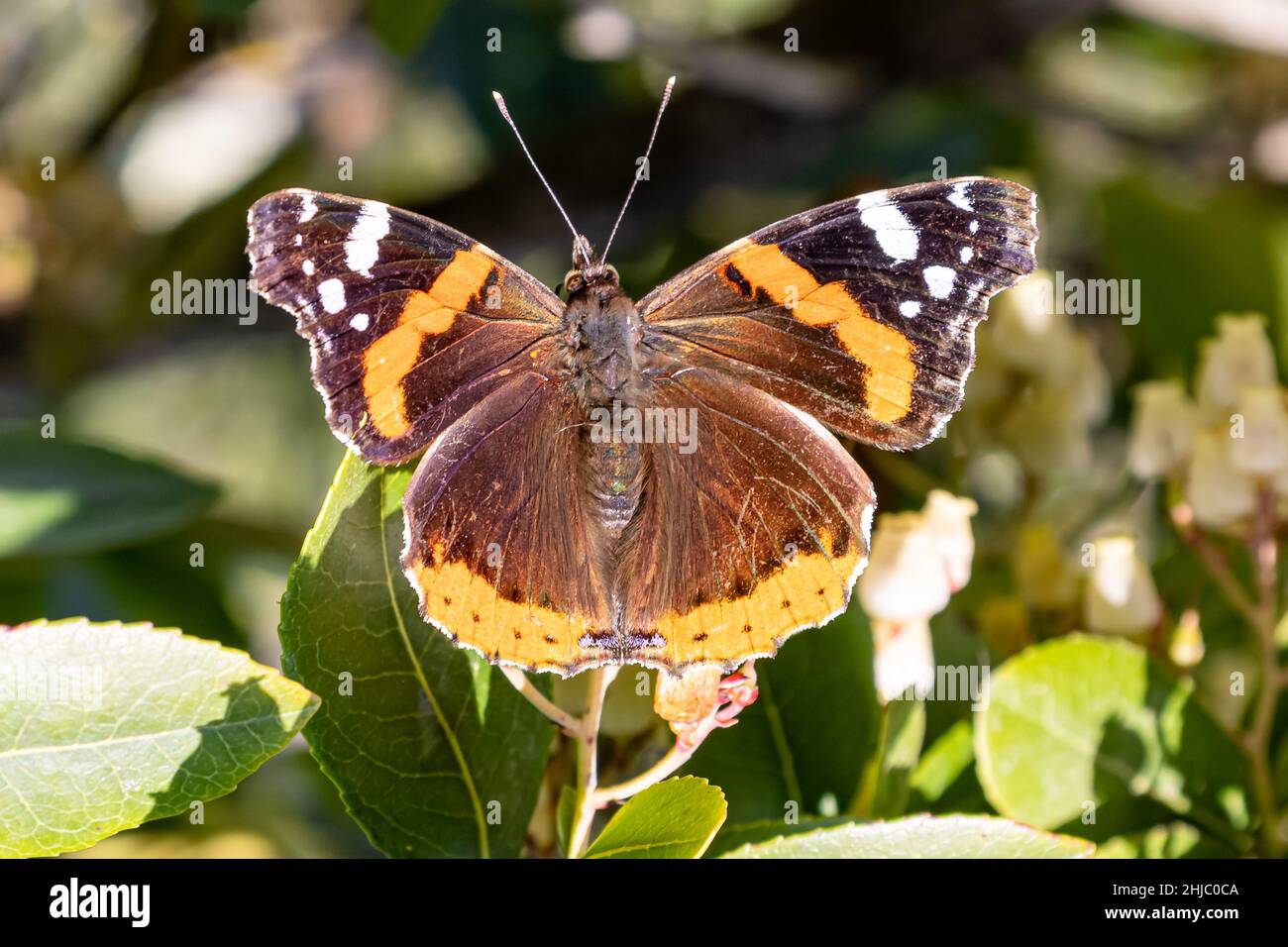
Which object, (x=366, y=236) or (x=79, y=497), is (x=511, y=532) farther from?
(x=79, y=497)

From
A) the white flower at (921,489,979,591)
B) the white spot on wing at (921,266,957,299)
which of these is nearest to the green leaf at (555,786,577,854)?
the white flower at (921,489,979,591)

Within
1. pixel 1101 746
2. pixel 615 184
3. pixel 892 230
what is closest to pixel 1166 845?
pixel 1101 746

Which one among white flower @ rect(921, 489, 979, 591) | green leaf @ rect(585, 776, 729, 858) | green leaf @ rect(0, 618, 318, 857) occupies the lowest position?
green leaf @ rect(585, 776, 729, 858)

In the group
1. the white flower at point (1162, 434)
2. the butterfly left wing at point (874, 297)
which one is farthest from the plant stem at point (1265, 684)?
the butterfly left wing at point (874, 297)

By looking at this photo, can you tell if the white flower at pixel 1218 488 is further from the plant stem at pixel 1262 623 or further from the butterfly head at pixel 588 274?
the butterfly head at pixel 588 274

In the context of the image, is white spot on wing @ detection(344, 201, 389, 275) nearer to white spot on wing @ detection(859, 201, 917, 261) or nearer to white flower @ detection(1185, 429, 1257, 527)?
white spot on wing @ detection(859, 201, 917, 261)

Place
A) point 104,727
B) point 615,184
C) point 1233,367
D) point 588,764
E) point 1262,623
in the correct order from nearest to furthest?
point 104,727
point 588,764
point 1262,623
point 1233,367
point 615,184
